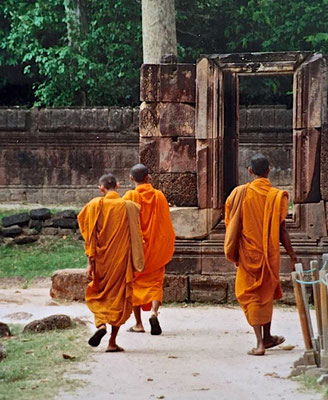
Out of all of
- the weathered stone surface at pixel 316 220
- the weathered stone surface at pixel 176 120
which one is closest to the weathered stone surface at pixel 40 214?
the weathered stone surface at pixel 176 120

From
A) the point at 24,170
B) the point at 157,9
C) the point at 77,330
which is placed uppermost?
the point at 157,9

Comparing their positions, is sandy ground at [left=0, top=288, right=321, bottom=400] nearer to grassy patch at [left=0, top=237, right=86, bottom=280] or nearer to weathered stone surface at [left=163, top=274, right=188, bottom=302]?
weathered stone surface at [left=163, top=274, right=188, bottom=302]

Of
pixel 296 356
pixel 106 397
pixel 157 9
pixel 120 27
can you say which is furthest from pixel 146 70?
pixel 120 27

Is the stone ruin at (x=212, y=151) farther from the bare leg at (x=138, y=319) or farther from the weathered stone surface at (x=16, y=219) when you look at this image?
the weathered stone surface at (x=16, y=219)

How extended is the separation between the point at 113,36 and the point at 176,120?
6805 millimetres

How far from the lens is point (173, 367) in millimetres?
6941

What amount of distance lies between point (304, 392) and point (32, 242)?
28.9ft

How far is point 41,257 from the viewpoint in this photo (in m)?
13.5

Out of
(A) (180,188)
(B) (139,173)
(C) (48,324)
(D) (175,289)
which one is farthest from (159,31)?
(C) (48,324)

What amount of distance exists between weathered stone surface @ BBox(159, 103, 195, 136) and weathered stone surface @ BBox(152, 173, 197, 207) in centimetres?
47

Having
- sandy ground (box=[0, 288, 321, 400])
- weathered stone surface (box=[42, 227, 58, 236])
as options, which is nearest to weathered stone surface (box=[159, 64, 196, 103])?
sandy ground (box=[0, 288, 321, 400])

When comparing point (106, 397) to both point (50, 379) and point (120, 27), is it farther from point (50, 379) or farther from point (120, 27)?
point (120, 27)

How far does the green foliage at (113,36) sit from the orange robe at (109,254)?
907 centimetres

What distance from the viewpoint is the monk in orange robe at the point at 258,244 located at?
760 centimetres
